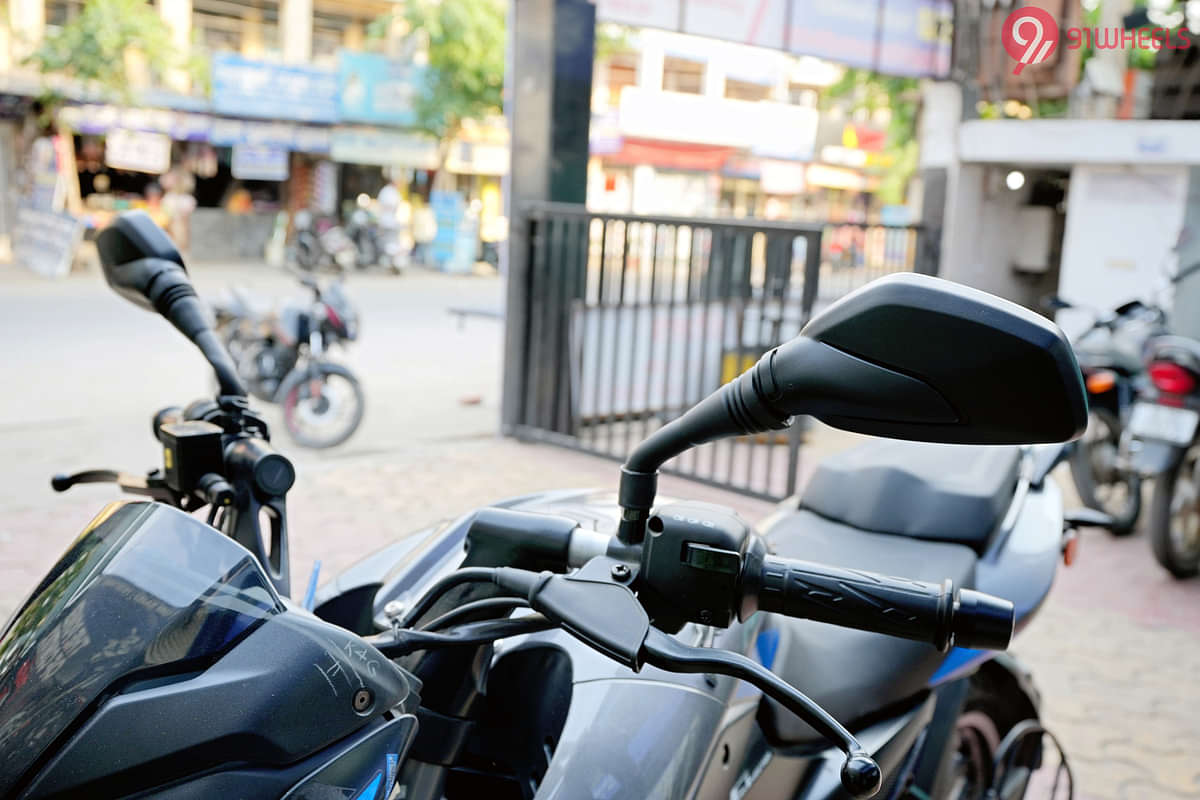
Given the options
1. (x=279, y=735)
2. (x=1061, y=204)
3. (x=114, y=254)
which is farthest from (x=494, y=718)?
(x=1061, y=204)

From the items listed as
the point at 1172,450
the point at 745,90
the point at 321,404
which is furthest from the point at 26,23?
the point at 1172,450

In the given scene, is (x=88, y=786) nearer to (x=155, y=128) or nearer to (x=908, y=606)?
(x=908, y=606)

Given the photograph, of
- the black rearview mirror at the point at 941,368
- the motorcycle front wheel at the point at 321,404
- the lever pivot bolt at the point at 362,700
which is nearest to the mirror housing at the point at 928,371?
the black rearview mirror at the point at 941,368

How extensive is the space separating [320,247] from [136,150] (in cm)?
369

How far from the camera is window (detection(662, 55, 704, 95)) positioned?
103ft

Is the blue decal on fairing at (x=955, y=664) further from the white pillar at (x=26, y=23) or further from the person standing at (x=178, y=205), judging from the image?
the person standing at (x=178, y=205)

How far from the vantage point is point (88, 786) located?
2.92 feet

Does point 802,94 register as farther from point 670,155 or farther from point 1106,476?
point 1106,476

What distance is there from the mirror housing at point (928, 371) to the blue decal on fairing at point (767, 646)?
0.68 m

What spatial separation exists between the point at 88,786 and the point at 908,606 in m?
0.79

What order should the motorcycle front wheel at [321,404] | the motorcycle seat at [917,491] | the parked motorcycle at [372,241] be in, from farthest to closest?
the parked motorcycle at [372,241] → the motorcycle front wheel at [321,404] → the motorcycle seat at [917,491]

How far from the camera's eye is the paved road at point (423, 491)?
376 centimetres

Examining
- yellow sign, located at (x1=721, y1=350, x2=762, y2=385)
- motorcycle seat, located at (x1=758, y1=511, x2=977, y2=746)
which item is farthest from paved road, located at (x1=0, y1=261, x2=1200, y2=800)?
motorcycle seat, located at (x1=758, y1=511, x2=977, y2=746)

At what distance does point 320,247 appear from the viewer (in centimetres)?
2030
